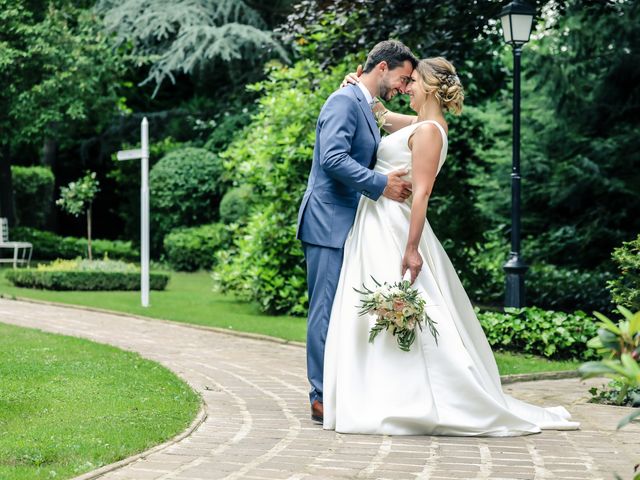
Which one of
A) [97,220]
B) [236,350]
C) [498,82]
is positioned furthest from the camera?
[97,220]

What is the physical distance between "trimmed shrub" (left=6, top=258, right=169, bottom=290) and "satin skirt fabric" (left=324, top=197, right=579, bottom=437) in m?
10.2

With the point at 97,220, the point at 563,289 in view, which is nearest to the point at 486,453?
the point at 563,289

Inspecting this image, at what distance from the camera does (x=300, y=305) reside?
1242cm

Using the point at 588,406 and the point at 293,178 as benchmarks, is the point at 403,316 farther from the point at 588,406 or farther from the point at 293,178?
the point at 293,178

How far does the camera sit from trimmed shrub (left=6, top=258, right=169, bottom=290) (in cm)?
1496

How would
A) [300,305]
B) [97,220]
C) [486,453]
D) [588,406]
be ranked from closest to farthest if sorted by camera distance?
[486,453], [588,406], [300,305], [97,220]

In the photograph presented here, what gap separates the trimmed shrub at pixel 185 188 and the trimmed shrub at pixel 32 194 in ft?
13.2

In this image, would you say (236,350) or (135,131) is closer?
(236,350)

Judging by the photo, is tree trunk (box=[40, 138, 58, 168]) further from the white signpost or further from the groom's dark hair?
the groom's dark hair

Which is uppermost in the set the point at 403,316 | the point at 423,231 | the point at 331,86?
the point at 331,86

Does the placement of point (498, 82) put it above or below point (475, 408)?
above

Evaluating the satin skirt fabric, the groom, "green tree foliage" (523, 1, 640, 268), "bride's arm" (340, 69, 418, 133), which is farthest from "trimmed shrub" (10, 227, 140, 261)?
the satin skirt fabric

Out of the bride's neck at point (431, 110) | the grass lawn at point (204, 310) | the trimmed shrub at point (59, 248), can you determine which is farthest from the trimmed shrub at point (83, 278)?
the bride's neck at point (431, 110)

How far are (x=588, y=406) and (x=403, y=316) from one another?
188cm
